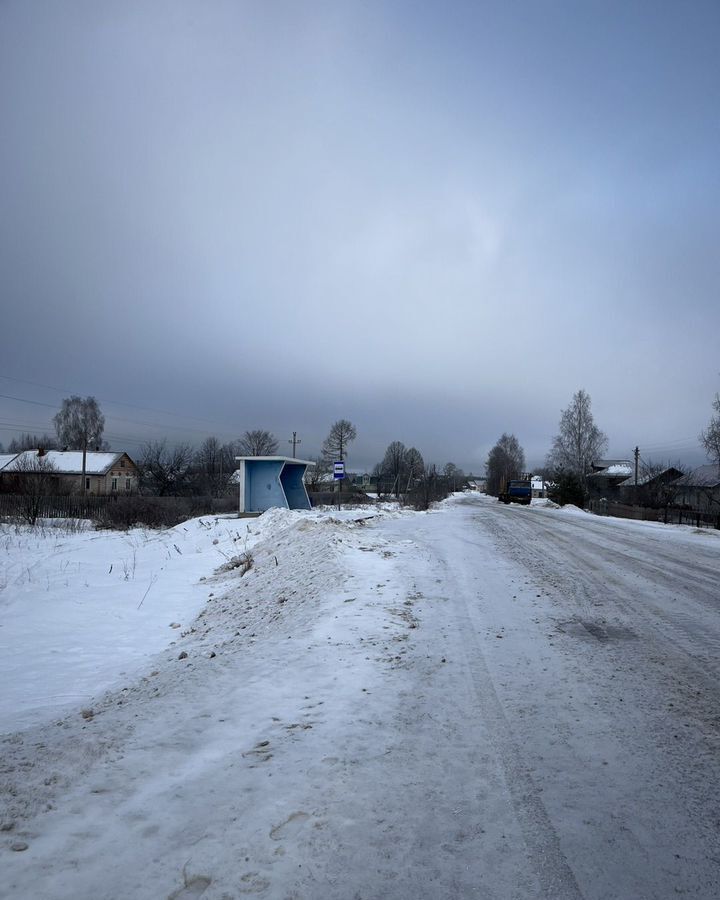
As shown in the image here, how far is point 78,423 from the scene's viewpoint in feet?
262

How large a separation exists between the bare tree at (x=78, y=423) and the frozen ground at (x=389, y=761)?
8177 cm

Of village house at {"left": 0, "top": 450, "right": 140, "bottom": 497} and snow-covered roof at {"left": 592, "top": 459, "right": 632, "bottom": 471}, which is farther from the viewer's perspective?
snow-covered roof at {"left": 592, "top": 459, "right": 632, "bottom": 471}

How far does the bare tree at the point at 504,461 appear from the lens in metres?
99.8

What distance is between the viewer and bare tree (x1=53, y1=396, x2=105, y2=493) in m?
79.2

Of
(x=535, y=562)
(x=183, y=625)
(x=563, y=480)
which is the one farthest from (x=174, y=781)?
(x=563, y=480)

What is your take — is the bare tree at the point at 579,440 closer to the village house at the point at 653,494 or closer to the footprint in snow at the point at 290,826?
the village house at the point at 653,494

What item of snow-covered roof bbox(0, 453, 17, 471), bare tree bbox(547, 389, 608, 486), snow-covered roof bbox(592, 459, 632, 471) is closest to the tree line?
bare tree bbox(547, 389, 608, 486)

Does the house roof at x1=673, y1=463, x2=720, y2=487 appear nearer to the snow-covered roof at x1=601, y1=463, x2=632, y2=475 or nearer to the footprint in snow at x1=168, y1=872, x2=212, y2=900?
the snow-covered roof at x1=601, y1=463, x2=632, y2=475

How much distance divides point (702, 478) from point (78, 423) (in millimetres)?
81756

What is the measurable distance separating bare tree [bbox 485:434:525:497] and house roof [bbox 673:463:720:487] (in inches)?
1908

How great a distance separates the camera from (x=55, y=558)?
49.3 feet

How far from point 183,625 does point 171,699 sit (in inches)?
155

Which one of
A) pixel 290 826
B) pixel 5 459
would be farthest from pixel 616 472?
pixel 290 826

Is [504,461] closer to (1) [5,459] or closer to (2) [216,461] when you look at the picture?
(2) [216,461]
